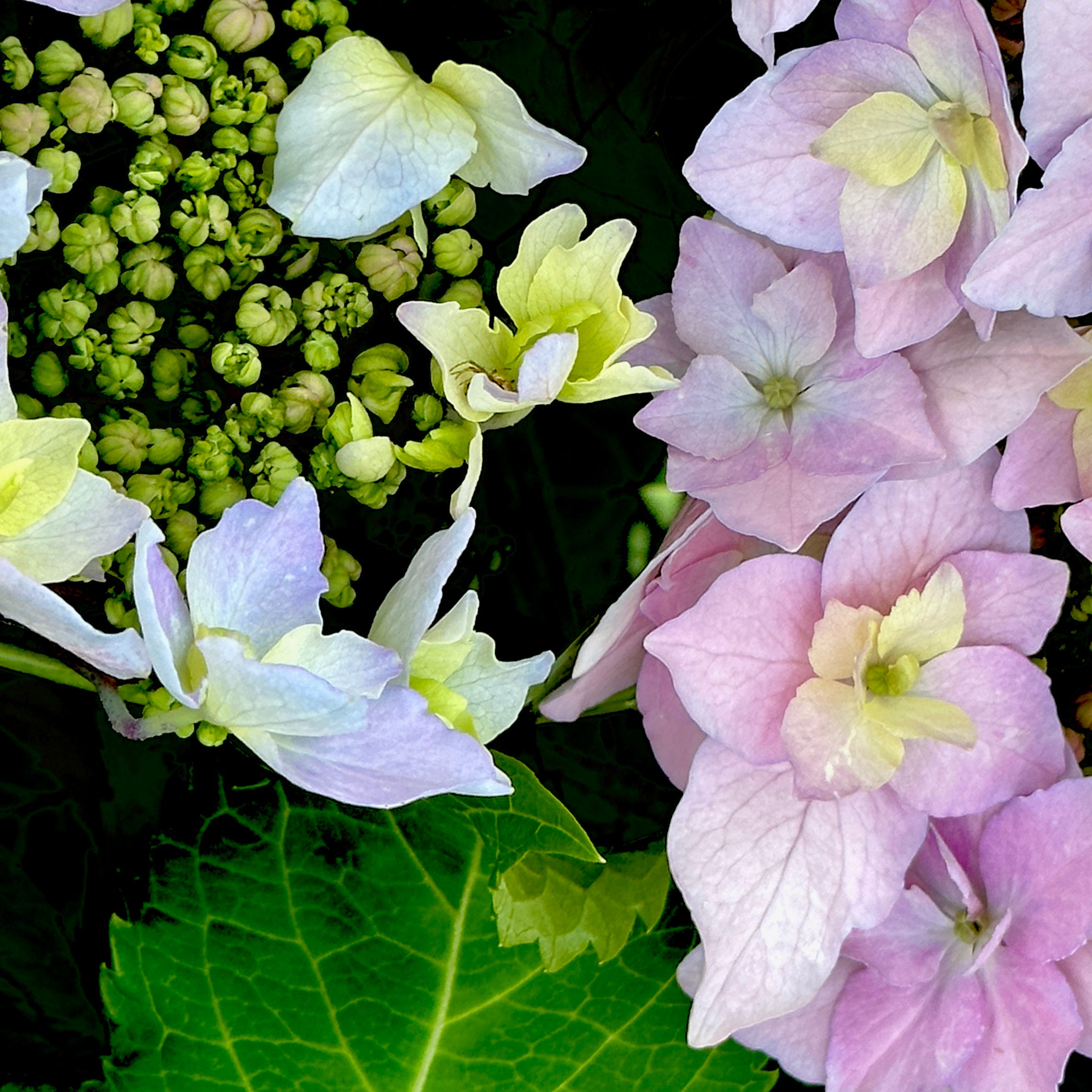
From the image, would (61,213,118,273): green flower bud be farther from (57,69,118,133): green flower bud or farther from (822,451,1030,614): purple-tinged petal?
(822,451,1030,614): purple-tinged petal

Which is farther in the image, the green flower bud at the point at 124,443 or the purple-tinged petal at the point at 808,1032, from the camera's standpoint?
the purple-tinged petal at the point at 808,1032

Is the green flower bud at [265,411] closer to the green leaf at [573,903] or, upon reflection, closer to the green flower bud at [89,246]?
the green flower bud at [89,246]

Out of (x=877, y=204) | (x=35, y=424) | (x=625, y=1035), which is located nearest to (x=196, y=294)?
(x=35, y=424)

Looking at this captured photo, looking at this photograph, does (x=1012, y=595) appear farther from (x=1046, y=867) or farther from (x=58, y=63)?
(x=58, y=63)

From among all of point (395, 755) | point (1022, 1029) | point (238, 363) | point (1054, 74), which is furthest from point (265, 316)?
point (1022, 1029)

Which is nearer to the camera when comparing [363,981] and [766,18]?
[766,18]

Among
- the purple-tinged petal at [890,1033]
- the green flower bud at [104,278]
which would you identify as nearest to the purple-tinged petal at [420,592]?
the green flower bud at [104,278]

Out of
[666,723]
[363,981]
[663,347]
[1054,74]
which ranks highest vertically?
[1054,74]
